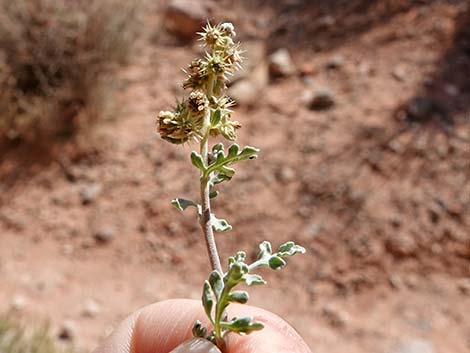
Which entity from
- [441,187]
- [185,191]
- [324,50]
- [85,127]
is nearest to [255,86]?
[324,50]

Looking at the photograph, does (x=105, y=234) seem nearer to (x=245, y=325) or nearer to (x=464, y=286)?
(x=464, y=286)

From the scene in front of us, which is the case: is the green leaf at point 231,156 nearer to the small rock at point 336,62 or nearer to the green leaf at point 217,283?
the green leaf at point 217,283

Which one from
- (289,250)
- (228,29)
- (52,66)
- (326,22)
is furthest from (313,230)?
(228,29)

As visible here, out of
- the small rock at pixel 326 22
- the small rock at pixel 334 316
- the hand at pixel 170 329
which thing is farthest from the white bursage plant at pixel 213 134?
the small rock at pixel 326 22

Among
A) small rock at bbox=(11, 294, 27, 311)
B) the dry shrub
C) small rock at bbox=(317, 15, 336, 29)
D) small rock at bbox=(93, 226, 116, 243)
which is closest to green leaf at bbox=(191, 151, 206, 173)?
small rock at bbox=(11, 294, 27, 311)

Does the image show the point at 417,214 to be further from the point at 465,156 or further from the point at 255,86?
the point at 255,86

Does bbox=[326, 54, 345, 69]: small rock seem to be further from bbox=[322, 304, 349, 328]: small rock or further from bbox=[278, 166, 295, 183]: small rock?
bbox=[322, 304, 349, 328]: small rock
